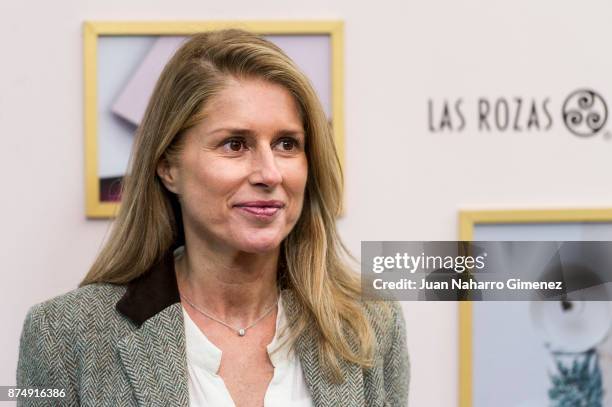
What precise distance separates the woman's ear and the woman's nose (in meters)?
0.14

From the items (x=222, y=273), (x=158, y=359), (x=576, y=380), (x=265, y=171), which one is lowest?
(x=576, y=380)

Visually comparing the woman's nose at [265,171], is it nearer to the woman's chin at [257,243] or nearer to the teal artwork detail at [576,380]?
the woman's chin at [257,243]

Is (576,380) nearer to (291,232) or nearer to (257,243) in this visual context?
Answer: (291,232)

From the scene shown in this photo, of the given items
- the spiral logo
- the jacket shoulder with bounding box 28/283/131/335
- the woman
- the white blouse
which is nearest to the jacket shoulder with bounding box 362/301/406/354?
the woman

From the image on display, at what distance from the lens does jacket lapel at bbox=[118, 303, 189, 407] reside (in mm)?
1233

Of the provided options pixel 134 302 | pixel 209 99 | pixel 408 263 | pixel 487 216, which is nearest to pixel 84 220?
pixel 134 302

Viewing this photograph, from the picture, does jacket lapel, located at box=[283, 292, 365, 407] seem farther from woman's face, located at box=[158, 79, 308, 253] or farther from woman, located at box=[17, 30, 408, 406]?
woman's face, located at box=[158, 79, 308, 253]

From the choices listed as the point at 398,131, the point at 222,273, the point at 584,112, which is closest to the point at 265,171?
the point at 222,273

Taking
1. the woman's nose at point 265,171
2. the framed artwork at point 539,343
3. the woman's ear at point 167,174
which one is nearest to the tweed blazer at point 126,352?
the woman's ear at point 167,174

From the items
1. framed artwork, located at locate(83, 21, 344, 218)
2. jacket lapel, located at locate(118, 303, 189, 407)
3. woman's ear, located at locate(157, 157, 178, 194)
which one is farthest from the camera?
framed artwork, located at locate(83, 21, 344, 218)

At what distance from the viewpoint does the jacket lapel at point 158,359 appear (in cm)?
123

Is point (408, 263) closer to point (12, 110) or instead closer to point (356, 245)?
point (356, 245)

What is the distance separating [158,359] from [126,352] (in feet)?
0.16

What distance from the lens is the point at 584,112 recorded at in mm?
1684
